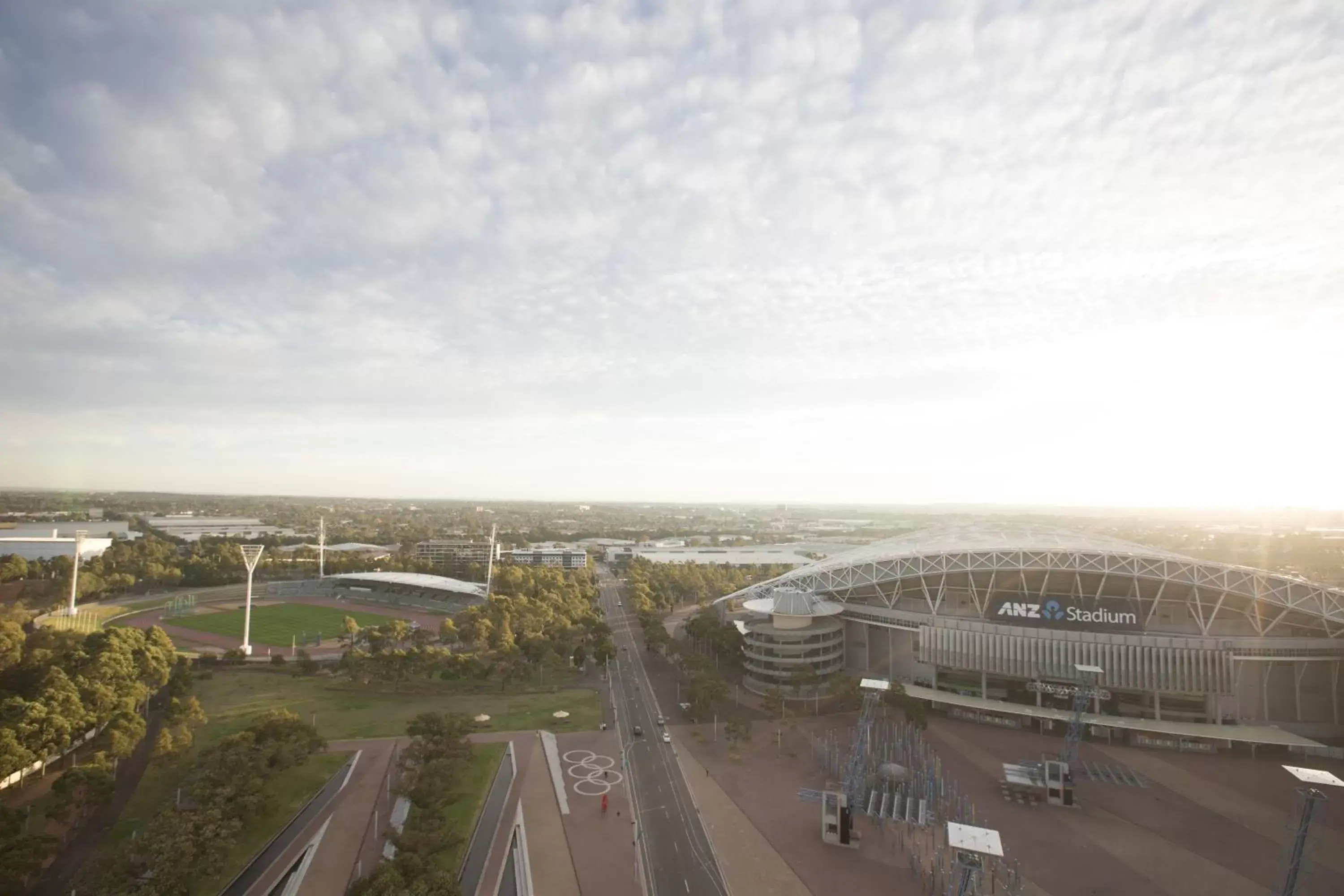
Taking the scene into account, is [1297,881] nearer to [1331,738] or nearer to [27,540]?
[1331,738]

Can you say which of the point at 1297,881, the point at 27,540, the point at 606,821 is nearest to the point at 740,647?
the point at 606,821

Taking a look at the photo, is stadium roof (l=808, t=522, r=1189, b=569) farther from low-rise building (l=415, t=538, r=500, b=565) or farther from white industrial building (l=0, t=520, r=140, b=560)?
white industrial building (l=0, t=520, r=140, b=560)

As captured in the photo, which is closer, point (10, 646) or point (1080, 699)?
point (1080, 699)

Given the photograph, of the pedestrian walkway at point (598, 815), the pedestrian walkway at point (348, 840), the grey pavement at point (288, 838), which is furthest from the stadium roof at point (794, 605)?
the grey pavement at point (288, 838)

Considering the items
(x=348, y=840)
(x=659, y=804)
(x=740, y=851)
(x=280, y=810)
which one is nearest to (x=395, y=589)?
(x=280, y=810)

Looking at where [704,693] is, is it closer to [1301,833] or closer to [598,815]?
[598,815]

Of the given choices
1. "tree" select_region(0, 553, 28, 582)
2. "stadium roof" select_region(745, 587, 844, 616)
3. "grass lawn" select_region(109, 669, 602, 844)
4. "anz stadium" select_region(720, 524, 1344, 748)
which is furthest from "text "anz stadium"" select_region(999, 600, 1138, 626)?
"tree" select_region(0, 553, 28, 582)
